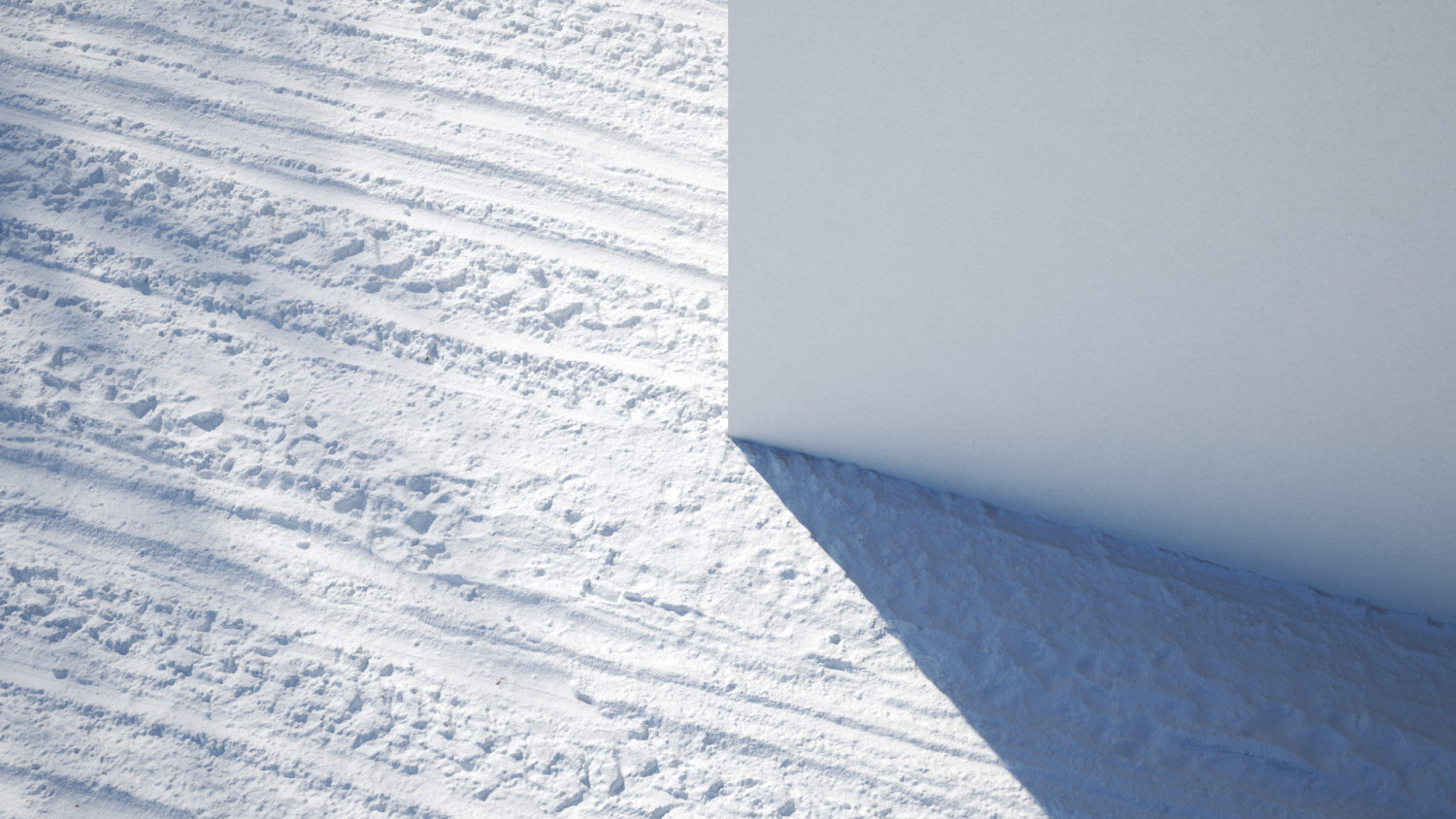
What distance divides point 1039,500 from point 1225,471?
0.32 m

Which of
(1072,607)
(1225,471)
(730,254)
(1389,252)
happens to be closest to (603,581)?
(730,254)

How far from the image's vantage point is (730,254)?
1744 mm

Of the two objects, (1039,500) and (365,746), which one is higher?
(1039,500)

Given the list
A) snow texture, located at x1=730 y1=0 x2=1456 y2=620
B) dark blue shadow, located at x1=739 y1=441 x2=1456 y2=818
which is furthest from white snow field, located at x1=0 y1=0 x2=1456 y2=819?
snow texture, located at x1=730 y1=0 x2=1456 y2=620

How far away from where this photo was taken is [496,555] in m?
1.84

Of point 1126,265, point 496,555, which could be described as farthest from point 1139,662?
point 496,555

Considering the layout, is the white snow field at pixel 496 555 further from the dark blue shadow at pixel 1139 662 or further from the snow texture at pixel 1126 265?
the snow texture at pixel 1126 265

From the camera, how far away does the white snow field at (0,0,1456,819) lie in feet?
5.37

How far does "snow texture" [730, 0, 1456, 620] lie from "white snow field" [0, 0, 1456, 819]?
15 cm

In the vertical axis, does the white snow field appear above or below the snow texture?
below

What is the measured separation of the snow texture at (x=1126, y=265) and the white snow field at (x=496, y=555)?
0.50 ft

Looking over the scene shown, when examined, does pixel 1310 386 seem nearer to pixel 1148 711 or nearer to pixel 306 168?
pixel 1148 711

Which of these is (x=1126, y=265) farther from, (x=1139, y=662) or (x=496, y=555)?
(x=496, y=555)

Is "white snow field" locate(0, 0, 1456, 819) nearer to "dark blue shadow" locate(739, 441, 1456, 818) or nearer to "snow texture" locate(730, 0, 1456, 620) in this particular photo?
"dark blue shadow" locate(739, 441, 1456, 818)
